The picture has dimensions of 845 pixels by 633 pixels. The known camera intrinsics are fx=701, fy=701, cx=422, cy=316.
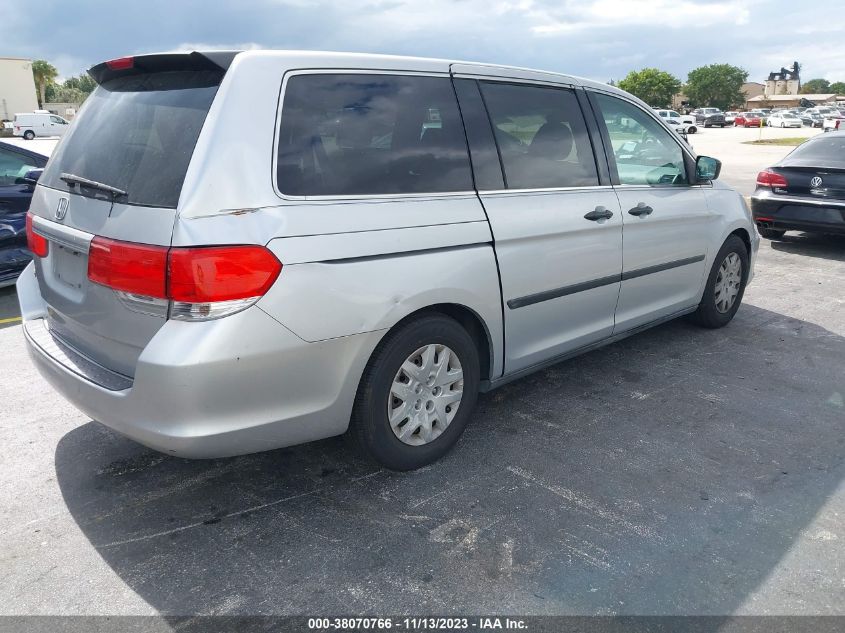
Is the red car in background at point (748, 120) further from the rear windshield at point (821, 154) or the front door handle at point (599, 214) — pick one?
the front door handle at point (599, 214)

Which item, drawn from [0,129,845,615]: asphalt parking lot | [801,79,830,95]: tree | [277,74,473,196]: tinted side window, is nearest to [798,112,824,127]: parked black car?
[0,129,845,615]: asphalt parking lot

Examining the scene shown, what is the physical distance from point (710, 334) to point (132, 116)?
4.36 meters

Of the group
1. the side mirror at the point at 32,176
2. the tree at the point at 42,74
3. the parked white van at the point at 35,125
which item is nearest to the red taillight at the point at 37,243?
the side mirror at the point at 32,176

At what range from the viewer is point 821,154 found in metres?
8.49

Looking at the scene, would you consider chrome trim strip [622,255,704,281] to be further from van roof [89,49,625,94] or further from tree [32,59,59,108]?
tree [32,59,59,108]

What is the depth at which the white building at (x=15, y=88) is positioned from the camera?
6166 cm

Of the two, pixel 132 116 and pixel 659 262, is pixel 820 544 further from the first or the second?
pixel 132 116

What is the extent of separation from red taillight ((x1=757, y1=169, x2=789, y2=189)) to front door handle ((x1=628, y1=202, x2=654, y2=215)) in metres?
5.10

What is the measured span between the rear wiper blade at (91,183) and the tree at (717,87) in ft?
431

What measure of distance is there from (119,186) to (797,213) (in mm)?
7883

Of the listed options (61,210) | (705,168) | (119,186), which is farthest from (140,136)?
(705,168)

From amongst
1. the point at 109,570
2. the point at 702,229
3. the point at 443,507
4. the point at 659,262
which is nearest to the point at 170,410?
the point at 109,570

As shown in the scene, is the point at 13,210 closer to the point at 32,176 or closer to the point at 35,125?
the point at 32,176

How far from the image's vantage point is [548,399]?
421 cm
